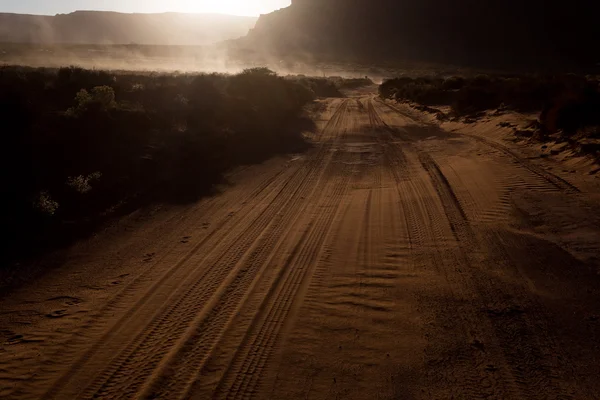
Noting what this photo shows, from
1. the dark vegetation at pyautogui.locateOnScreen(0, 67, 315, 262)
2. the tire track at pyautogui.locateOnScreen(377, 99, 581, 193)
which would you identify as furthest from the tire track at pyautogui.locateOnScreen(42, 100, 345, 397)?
the tire track at pyautogui.locateOnScreen(377, 99, 581, 193)

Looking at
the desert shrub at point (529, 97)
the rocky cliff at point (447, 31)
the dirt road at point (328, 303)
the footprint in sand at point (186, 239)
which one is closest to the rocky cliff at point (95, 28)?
the rocky cliff at point (447, 31)

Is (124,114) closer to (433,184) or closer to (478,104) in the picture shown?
(433,184)

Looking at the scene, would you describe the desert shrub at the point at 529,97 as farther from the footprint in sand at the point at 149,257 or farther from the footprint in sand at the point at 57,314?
the footprint in sand at the point at 57,314

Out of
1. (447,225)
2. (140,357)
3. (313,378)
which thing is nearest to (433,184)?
(447,225)

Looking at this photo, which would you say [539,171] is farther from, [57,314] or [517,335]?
[57,314]

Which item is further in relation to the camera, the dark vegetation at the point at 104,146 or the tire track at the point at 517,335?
the dark vegetation at the point at 104,146

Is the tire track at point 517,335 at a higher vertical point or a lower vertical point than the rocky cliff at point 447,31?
lower
